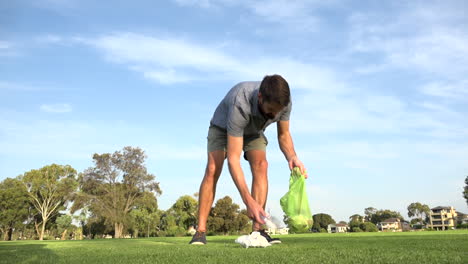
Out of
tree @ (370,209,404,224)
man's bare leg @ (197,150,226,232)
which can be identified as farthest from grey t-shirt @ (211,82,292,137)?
tree @ (370,209,404,224)

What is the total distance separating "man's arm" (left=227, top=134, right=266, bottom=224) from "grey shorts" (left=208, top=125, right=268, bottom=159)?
1.40m

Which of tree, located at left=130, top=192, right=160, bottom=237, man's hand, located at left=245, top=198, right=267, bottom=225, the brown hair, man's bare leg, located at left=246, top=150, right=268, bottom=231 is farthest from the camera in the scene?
tree, located at left=130, top=192, right=160, bottom=237

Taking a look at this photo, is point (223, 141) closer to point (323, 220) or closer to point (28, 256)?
point (28, 256)

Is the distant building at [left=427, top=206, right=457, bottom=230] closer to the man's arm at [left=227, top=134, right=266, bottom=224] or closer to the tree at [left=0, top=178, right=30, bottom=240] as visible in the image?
the tree at [left=0, top=178, right=30, bottom=240]

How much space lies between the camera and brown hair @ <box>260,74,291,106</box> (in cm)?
329

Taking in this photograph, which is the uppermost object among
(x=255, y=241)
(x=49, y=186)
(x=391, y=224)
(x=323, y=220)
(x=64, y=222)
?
(x=49, y=186)

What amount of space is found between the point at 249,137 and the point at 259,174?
54 cm

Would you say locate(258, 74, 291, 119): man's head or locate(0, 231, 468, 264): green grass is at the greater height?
locate(258, 74, 291, 119): man's head

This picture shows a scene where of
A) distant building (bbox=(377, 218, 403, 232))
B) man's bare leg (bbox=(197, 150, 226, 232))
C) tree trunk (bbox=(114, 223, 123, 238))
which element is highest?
man's bare leg (bbox=(197, 150, 226, 232))

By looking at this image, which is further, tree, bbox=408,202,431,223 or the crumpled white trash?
tree, bbox=408,202,431,223

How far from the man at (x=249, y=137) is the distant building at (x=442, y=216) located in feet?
412

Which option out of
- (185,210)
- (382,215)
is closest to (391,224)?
(382,215)

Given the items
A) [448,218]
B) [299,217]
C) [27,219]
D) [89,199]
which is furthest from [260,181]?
[448,218]

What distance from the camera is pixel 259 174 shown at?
17.0 ft
